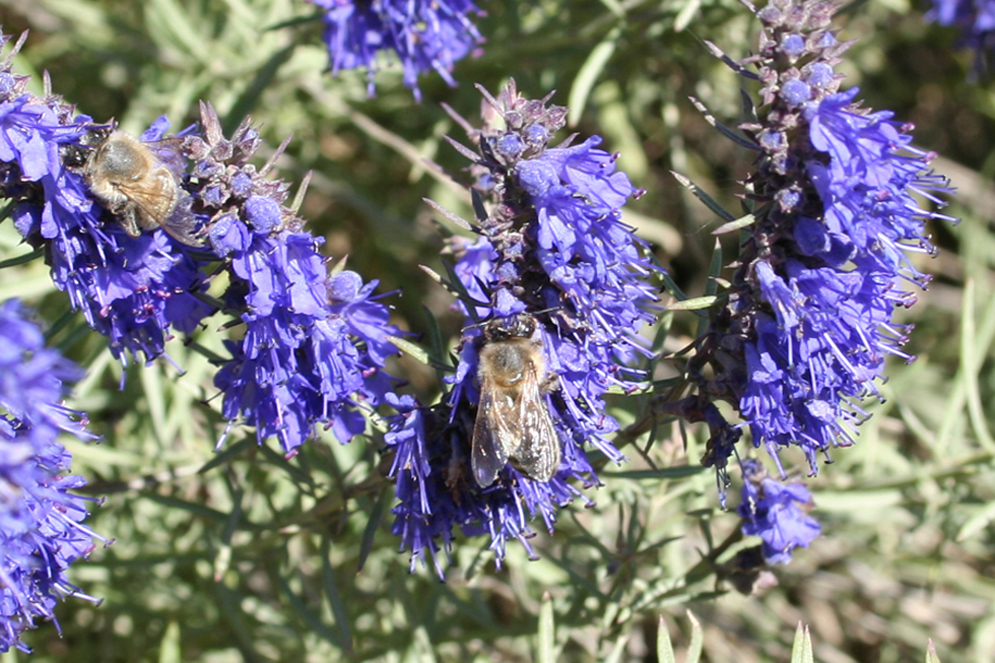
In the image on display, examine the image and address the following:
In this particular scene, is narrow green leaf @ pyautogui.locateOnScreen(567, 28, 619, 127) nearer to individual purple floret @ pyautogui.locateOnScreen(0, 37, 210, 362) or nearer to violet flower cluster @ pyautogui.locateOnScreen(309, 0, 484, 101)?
violet flower cluster @ pyautogui.locateOnScreen(309, 0, 484, 101)

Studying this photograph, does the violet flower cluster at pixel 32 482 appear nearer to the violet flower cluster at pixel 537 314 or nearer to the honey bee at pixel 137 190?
the honey bee at pixel 137 190

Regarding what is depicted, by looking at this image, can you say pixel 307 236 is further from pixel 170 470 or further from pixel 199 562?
pixel 199 562

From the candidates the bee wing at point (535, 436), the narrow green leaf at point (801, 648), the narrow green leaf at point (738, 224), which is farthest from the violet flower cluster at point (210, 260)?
the narrow green leaf at point (801, 648)

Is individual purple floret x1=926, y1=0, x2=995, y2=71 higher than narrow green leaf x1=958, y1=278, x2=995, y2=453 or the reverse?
higher

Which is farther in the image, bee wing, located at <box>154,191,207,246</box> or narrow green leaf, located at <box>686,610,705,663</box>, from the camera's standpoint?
narrow green leaf, located at <box>686,610,705,663</box>

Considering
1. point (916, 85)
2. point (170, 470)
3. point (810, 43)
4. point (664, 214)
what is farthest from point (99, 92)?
point (916, 85)

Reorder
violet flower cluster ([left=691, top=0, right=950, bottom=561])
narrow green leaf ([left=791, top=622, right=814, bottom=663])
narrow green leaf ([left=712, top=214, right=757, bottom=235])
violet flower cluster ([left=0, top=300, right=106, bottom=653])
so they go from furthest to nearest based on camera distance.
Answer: narrow green leaf ([left=791, top=622, right=814, bottom=663]) < narrow green leaf ([left=712, top=214, right=757, bottom=235]) < violet flower cluster ([left=691, top=0, right=950, bottom=561]) < violet flower cluster ([left=0, top=300, right=106, bottom=653])

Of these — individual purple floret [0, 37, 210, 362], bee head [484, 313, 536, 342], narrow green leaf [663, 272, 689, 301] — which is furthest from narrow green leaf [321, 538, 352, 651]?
narrow green leaf [663, 272, 689, 301]
